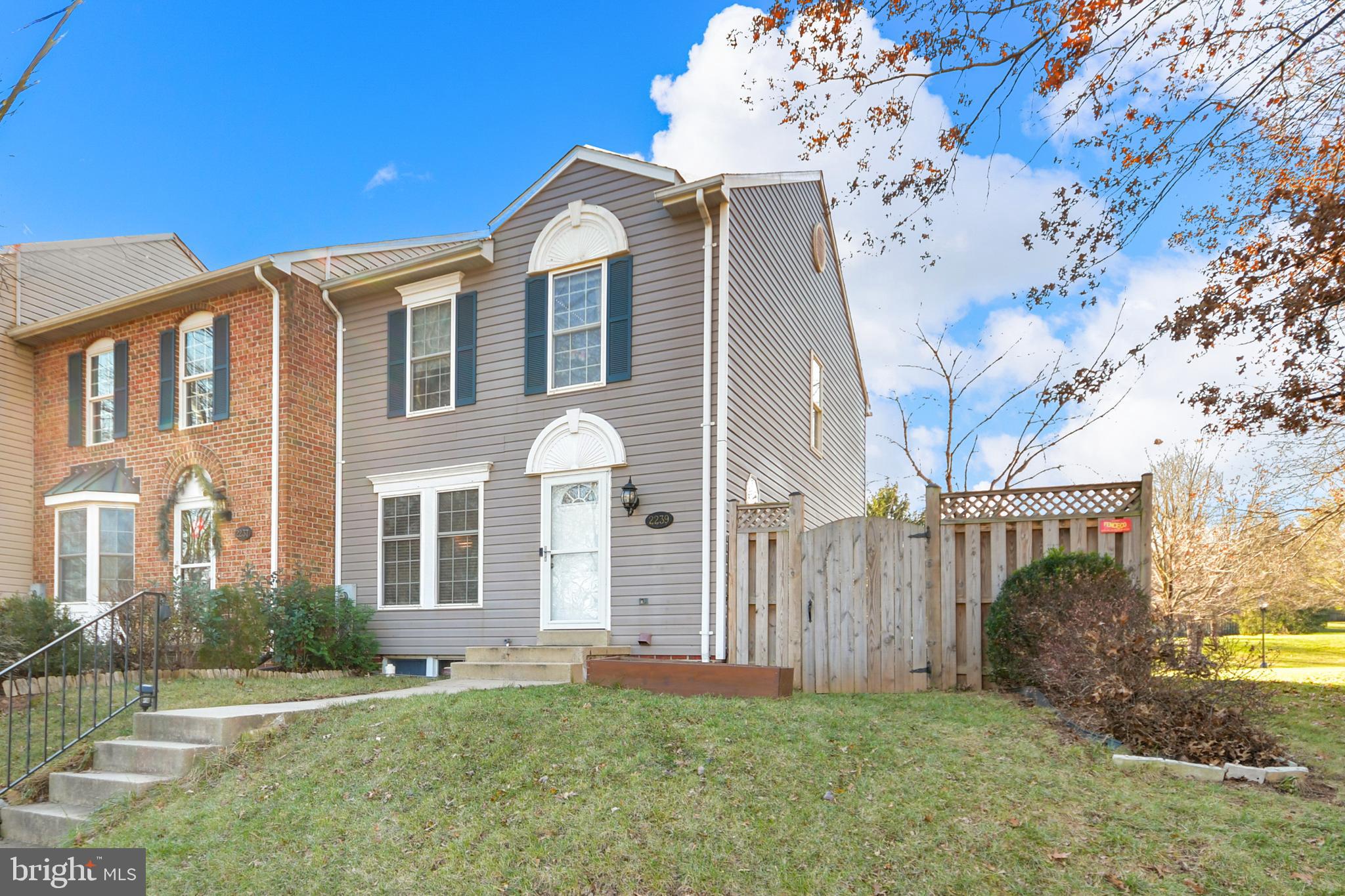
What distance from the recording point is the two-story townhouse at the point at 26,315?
607 inches

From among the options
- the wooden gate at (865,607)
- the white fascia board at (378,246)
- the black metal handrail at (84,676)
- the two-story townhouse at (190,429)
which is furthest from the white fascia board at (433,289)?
the wooden gate at (865,607)

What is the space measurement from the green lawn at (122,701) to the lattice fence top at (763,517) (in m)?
4.48

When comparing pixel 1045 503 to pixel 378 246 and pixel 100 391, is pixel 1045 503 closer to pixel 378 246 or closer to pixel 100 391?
pixel 378 246

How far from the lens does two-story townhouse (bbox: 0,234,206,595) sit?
15422 millimetres

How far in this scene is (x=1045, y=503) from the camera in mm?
9047

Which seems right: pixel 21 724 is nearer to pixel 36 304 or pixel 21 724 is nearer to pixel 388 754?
pixel 388 754

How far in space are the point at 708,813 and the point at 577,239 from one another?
8.33 metres

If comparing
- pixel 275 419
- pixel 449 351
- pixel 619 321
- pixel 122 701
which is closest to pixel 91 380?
pixel 275 419

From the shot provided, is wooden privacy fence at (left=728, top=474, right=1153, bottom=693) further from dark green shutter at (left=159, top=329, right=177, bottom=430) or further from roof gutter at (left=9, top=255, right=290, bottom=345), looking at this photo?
dark green shutter at (left=159, top=329, right=177, bottom=430)

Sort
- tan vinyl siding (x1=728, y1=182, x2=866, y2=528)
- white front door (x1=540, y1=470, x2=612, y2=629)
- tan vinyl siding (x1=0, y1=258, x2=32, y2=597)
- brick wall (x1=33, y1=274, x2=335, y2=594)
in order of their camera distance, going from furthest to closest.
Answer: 1. tan vinyl siding (x1=0, y1=258, x2=32, y2=597)
2. brick wall (x1=33, y1=274, x2=335, y2=594)
3. tan vinyl siding (x1=728, y1=182, x2=866, y2=528)
4. white front door (x1=540, y1=470, x2=612, y2=629)

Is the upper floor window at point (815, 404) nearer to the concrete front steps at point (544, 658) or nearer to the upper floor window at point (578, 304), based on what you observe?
the upper floor window at point (578, 304)

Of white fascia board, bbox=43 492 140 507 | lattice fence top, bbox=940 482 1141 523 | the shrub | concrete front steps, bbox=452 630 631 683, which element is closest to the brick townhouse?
white fascia board, bbox=43 492 140 507

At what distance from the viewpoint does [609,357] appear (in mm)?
11109

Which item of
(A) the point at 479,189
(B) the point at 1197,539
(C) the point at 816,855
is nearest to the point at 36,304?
(A) the point at 479,189
